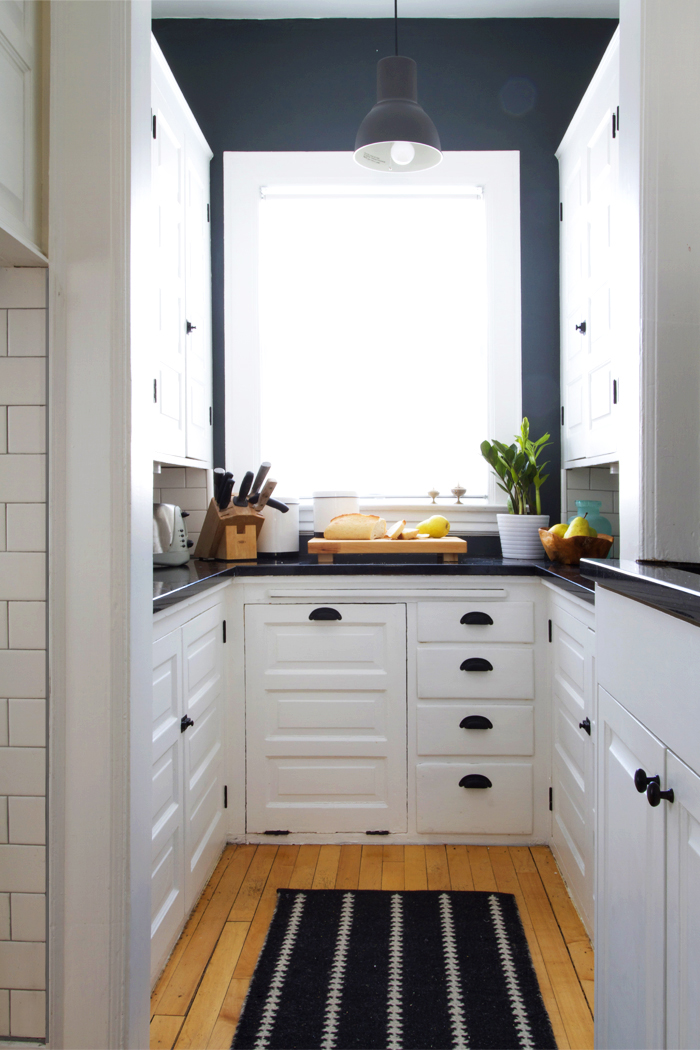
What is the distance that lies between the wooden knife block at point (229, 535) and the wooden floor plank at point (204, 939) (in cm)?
103

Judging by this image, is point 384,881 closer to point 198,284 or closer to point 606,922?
point 606,922

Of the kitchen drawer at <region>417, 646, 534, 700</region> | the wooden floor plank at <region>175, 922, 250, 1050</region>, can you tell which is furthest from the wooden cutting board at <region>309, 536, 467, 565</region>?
the wooden floor plank at <region>175, 922, 250, 1050</region>

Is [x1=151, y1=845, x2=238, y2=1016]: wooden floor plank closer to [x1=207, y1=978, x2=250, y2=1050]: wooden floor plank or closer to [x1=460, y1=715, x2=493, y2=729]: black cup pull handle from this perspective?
[x1=207, y1=978, x2=250, y2=1050]: wooden floor plank

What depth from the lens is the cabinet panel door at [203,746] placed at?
1.96 metres

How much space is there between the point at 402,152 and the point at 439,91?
1.01 m

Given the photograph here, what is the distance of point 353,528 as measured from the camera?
9.09 ft

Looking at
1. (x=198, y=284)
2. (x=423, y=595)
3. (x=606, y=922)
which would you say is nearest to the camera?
(x=606, y=922)

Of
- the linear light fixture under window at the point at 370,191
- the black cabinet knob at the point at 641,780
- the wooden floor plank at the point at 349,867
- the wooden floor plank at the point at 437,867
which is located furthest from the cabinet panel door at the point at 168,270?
the black cabinet knob at the point at 641,780

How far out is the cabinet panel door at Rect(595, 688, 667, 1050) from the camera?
0.91 metres

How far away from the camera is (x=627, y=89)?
1.73 metres

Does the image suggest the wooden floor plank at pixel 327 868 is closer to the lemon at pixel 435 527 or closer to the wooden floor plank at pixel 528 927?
the wooden floor plank at pixel 528 927

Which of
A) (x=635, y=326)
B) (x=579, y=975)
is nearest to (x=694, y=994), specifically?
(x=579, y=975)

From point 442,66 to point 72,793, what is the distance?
3.21 m

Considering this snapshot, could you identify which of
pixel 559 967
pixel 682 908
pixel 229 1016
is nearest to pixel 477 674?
pixel 559 967
